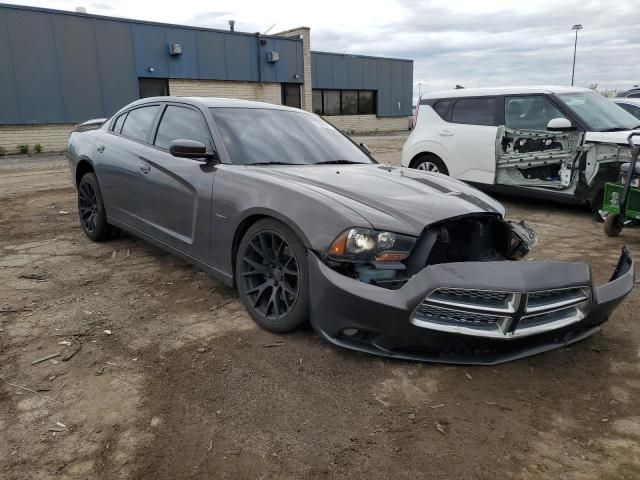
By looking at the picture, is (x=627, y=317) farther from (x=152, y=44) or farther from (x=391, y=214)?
(x=152, y=44)

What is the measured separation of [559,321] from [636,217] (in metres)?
3.36

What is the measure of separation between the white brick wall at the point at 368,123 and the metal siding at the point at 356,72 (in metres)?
1.74

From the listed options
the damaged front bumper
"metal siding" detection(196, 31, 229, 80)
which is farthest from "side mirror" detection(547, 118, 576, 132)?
"metal siding" detection(196, 31, 229, 80)

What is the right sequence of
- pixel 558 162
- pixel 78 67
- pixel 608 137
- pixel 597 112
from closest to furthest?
pixel 608 137 → pixel 558 162 → pixel 597 112 → pixel 78 67

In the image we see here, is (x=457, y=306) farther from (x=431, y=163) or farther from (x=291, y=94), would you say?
(x=291, y=94)

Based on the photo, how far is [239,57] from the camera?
22.8 m

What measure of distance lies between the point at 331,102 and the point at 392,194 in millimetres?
26494

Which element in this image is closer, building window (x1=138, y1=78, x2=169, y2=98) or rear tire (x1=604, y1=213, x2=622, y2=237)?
rear tire (x1=604, y1=213, x2=622, y2=237)

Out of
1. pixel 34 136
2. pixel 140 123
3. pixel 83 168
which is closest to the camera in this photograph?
pixel 140 123

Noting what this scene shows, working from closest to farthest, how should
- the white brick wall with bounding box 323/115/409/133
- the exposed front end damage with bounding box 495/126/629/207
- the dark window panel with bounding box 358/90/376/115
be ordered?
1. the exposed front end damage with bounding box 495/126/629/207
2. the white brick wall with bounding box 323/115/409/133
3. the dark window panel with bounding box 358/90/376/115

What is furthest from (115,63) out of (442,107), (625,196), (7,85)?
(625,196)

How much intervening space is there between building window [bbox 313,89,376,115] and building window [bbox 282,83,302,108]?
Answer: 1.32 meters

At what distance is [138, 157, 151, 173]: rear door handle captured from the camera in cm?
427

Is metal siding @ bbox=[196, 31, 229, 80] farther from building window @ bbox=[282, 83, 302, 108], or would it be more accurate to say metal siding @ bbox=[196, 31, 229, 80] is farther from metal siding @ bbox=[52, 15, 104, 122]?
metal siding @ bbox=[52, 15, 104, 122]
